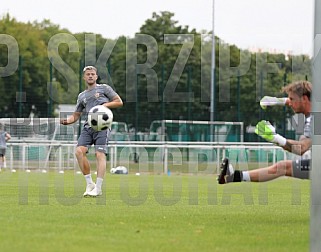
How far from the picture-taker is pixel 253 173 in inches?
446

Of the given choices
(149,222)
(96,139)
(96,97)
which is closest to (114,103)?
(96,97)

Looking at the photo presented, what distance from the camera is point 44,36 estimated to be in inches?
2857

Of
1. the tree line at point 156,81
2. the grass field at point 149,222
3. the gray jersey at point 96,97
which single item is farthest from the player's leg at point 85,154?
the tree line at point 156,81

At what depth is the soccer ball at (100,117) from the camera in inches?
569

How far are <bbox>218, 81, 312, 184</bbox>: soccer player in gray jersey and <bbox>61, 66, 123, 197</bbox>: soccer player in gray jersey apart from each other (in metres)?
3.94

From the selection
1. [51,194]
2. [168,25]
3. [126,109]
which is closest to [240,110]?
[126,109]

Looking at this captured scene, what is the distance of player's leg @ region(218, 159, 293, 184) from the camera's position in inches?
439

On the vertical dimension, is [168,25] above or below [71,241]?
above

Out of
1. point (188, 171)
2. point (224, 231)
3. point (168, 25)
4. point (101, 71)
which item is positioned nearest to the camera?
point (224, 231)

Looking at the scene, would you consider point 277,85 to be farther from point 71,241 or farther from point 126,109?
point 71,241

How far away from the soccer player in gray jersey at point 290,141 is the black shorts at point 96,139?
3939mm

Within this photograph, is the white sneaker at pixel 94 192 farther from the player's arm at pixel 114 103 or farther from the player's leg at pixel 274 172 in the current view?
the player's leg at pixel 274 172

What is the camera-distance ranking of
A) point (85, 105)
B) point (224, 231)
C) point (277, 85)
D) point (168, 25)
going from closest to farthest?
1. point (224, 231)
2. point (85, 105)
3. point (277, 85)
4. point (168, 25)

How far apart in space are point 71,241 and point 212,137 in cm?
3002
